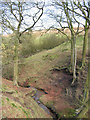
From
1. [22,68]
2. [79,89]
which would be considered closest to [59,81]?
[79,89]

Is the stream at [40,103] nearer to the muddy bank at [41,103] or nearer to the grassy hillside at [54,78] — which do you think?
the muddy bank at [41,103]

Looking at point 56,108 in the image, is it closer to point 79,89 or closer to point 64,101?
point 64,101

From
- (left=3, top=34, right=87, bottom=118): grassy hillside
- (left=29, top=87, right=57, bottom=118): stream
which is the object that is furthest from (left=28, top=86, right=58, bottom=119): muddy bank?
(left=3, top=34, right=87, bottom=118): grassy hillside

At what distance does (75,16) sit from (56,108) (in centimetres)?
713

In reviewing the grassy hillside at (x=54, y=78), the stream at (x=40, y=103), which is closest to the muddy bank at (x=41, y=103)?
the stream at (x=40, y=103)

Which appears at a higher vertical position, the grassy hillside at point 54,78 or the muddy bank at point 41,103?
the grassy hillside at point 54,78

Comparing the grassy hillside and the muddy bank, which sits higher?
the grassy hillside

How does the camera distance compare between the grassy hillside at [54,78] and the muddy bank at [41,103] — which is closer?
the muddy bank at [41,103]

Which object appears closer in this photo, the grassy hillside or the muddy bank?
the muddy bank

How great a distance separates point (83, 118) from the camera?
5.05m

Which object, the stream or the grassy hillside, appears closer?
the stream

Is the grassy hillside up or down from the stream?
up

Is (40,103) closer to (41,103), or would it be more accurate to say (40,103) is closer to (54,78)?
(41,103)

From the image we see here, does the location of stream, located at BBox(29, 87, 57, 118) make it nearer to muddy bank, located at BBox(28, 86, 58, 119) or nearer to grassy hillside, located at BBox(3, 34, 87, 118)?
muddy bank, located at BBox(28, 86, 58, 119)
